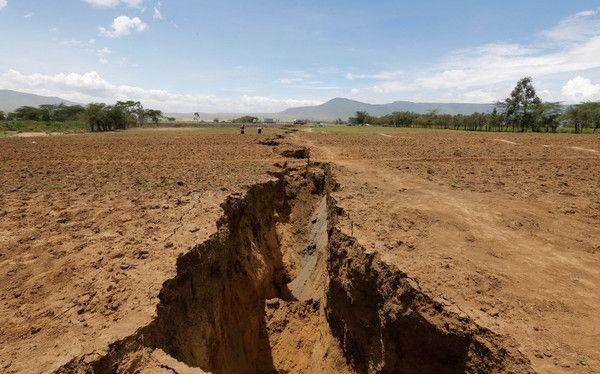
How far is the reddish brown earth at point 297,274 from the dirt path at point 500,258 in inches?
1.5

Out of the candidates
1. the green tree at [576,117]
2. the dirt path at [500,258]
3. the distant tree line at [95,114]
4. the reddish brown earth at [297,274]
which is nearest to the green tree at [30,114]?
the distant tree line at [95,114]

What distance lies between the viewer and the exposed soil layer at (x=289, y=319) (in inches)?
235

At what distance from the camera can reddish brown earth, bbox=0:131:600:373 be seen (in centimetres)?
578

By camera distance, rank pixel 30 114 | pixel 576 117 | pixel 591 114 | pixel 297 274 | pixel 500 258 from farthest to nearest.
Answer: pixel 30 114, pixel 576 117, pixel 591 114, pixel 297 274, pixel 500 258

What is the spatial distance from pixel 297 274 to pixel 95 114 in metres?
58.2

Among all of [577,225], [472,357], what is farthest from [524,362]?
[577,225]

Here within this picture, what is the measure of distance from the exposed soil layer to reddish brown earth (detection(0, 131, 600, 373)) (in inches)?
1.6

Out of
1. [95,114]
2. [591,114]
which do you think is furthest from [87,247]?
[591,114]

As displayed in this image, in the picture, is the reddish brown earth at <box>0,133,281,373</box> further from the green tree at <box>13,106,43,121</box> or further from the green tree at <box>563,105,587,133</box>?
the green tree at <box>13,106,43,121</box>

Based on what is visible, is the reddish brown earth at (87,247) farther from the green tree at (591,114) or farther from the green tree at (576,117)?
the green tree at (576,117)

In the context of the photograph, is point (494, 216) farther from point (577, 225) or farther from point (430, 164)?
point (430, 164)

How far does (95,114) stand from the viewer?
61750 mm

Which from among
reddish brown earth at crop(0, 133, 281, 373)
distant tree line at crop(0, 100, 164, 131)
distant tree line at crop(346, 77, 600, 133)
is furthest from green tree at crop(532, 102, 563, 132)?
distant tree line at crop(0, 100, 164, 131)

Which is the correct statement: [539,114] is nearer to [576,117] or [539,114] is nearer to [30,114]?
[576,117]
